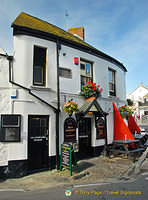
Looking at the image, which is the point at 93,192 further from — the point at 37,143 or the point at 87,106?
the point at 87,106

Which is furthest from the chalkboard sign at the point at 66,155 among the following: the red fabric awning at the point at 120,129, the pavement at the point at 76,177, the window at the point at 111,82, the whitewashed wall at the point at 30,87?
the window at the point at 111,82

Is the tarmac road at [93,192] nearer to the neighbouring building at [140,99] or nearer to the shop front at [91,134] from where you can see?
the shop front at [91,134]

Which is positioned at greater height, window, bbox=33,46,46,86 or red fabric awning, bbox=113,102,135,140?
window, bbox=33,46,46,86

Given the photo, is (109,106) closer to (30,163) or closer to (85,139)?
(85,139)

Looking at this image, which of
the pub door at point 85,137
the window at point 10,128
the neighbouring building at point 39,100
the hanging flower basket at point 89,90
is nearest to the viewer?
the window at point 10,128

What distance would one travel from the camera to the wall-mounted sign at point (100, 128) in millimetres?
8945

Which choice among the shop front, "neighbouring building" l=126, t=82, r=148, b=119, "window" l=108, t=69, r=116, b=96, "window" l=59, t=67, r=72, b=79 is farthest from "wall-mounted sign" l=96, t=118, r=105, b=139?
"neighbouring building" l=126, t=82, r=148, b=119

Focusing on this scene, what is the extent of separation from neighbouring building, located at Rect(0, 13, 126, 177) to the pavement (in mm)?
508

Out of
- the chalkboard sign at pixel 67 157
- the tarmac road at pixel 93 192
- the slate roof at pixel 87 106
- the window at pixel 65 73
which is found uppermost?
the window at pixel 65 73

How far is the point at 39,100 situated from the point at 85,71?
362 cm

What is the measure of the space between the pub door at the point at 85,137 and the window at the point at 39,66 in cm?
319

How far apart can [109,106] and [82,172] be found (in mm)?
5113

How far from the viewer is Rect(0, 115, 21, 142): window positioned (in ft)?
19.4

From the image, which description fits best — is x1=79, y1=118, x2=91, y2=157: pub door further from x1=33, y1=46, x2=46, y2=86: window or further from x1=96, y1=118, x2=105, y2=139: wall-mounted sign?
x1=33, y1=46, x2=46, y2=86: window
